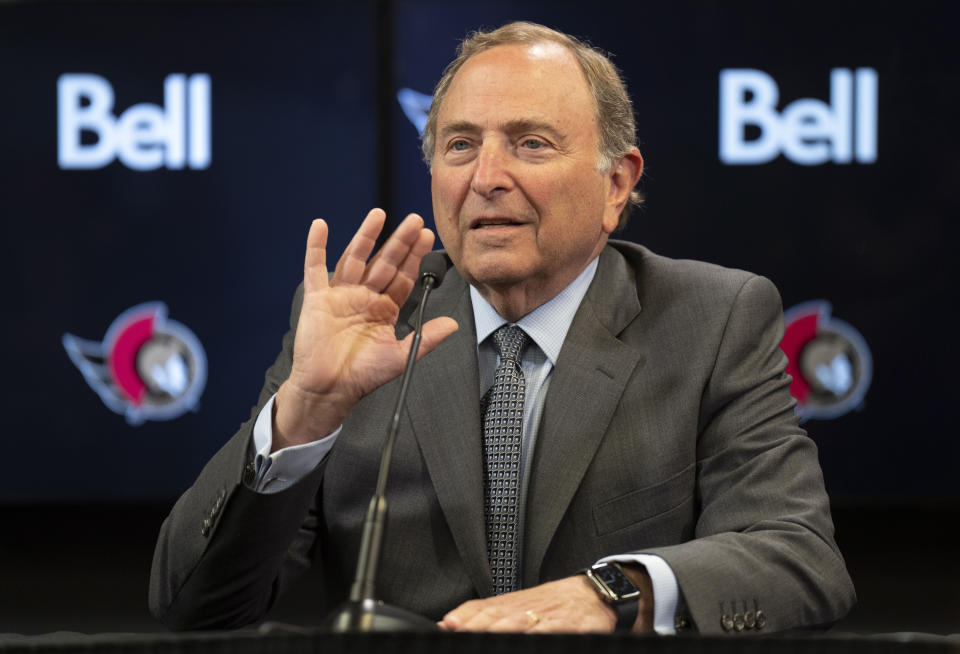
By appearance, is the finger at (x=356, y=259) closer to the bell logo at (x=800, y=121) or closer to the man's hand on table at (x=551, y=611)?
the man's hand on table at (x=551, y=611)

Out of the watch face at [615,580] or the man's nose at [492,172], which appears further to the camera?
the man's nose at [492,172]

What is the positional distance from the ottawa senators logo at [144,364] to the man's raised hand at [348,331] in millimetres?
1517

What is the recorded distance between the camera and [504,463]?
1.73 meters

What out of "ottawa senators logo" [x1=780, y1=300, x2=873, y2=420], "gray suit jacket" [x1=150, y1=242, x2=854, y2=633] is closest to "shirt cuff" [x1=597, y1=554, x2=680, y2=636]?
"gray suit jacket" [x1=150, y1=242, x2=854, y2=633]

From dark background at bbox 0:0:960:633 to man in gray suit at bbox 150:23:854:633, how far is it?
105 cm

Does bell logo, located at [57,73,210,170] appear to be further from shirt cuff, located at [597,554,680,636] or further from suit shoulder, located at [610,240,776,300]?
shirt cuff, located at [597,554,680,636]

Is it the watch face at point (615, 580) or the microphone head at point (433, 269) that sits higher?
the microphone head at point (433, 269)

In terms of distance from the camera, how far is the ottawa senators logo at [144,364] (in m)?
2.98

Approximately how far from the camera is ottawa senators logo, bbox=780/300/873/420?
2.90 metres

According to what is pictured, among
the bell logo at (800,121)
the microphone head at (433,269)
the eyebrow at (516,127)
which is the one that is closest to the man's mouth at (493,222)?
the eyebrow at (516,127)

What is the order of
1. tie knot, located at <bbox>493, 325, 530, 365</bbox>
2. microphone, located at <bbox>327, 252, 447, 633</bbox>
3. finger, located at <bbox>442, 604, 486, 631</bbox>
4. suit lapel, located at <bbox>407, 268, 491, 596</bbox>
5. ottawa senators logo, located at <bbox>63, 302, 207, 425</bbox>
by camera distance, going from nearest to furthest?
1. microphone, located at <bbox>327, 252, 447, 633</bbox>
2. finger, located at <bbox>442, 604, 486, 631</bbox>
3. suit lapel, located at <bbox>407, 268, 491, 596</bbox>
4. tie knot, located at <bbox>493, 325, 530, 365</bbox>
5. ottawa senators logo, located at <bbox>63, 302, 207, 425</bbox>

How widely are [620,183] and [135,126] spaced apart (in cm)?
159

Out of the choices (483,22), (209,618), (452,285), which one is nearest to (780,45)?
(483,22)

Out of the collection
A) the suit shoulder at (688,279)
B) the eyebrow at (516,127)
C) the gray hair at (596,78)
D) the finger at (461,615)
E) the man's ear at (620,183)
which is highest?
Answer: the gray hair at (596,78)
